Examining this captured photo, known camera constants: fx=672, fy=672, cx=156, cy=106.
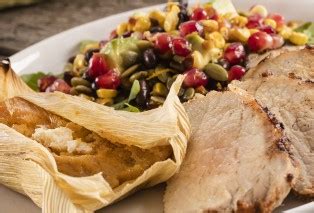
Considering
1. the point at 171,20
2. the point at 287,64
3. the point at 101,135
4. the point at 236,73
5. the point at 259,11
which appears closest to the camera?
the point at 101,135

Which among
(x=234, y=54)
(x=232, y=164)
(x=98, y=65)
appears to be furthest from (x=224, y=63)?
(x=232, y=164)

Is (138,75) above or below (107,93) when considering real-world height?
above

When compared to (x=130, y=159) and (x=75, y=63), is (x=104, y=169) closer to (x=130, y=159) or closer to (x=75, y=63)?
(x=130, y=159)

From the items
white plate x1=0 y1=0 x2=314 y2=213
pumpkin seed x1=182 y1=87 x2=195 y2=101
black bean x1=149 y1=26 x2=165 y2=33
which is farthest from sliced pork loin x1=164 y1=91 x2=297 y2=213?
white plate x1=0 y1=0 x2=314 y2=213

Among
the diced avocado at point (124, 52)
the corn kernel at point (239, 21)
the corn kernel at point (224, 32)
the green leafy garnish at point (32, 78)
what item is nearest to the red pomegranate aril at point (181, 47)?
the diced avocado at point (124, 52)

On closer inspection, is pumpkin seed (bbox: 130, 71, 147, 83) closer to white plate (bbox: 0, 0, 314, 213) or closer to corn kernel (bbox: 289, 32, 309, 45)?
white plate (bbox: 0, 0, 314, 213)

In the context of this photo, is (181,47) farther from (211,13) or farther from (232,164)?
(232,164)

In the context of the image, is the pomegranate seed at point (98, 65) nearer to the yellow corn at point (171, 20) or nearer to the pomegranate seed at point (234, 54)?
the yellow corn at point (171, 20)
